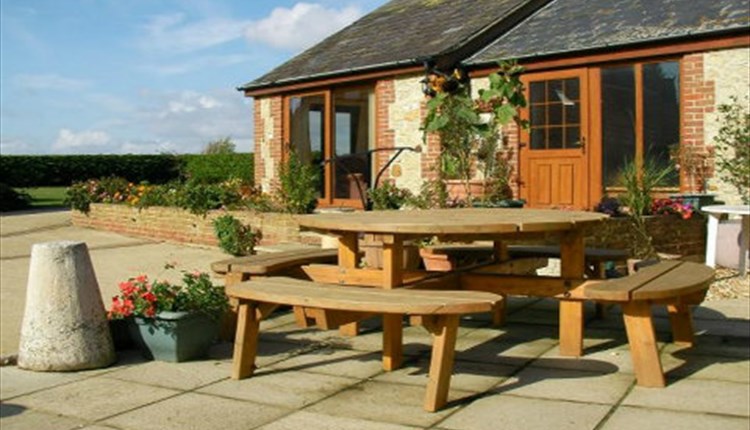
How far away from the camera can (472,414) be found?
3.62 metres

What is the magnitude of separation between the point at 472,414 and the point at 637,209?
583 cm

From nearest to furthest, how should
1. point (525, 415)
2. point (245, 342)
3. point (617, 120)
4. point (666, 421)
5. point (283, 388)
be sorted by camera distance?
point (666, 421) → point (525, 415) → point (283, 388) → point (245, 342) → point (617, 120)

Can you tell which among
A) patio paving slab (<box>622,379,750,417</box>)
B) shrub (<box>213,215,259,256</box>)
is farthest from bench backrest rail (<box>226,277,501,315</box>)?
shrub (<box>213,215,259,256</box>)

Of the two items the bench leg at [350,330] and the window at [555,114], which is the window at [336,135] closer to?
the window at [555,114]

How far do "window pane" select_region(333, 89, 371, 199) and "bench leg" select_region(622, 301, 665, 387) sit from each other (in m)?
10.8

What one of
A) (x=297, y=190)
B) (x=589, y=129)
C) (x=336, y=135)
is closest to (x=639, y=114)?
(x=589, y=129)

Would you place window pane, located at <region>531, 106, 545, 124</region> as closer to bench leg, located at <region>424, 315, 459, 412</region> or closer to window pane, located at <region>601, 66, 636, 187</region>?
window pane, located at <region>601, 66, 636, 187</region>

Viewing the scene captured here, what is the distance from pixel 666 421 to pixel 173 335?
281 centimetres

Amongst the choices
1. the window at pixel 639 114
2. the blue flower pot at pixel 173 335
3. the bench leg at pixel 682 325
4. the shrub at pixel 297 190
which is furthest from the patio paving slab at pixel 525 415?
the window at pixel 639 114

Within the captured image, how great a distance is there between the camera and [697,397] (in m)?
3.83

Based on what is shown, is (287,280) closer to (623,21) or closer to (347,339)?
(347,339)

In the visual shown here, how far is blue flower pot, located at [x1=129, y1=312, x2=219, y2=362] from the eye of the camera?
472 cm

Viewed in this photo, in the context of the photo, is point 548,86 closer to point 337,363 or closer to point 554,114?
point 554,114

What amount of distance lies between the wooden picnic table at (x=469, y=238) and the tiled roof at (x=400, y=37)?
326 inches
